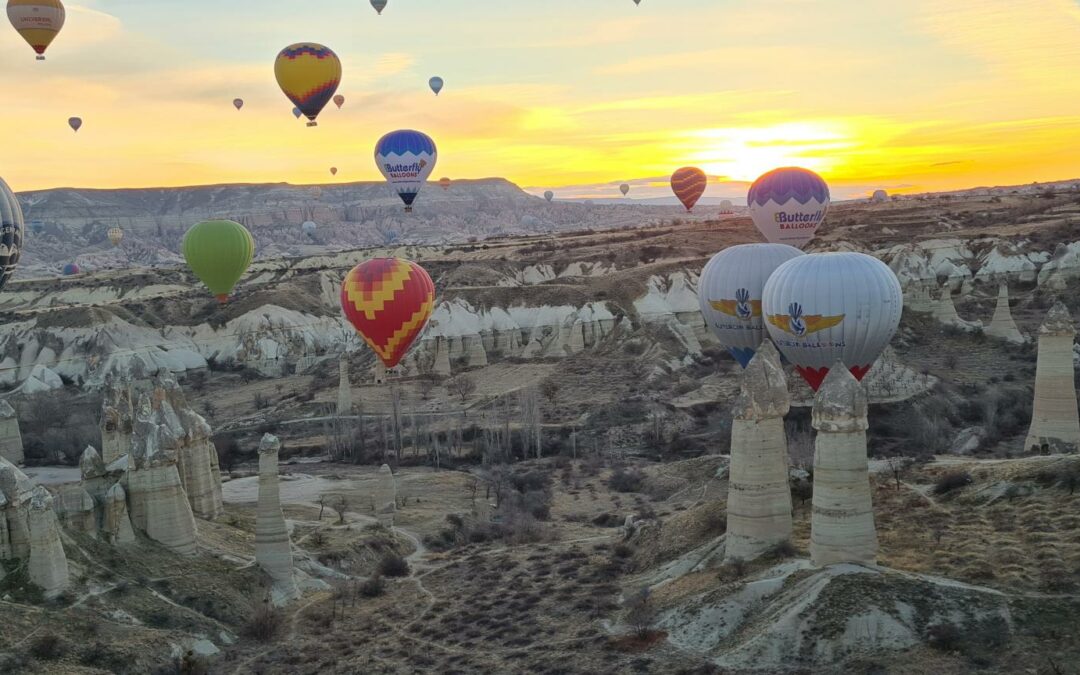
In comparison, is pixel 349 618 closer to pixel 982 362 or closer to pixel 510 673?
pixel 510 673

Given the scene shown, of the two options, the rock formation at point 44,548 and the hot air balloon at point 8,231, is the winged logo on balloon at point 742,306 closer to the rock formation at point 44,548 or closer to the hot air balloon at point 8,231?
the rock formation at point 44,548

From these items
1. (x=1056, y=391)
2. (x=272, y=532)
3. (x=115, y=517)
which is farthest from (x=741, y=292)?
(x=115, y=517)

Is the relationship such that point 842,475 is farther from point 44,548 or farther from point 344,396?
point 344,396

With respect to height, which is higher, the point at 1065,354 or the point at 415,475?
the point at 1065,354

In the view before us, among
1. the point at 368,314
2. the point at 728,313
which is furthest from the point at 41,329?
the point at 728,313

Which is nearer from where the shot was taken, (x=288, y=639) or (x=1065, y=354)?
(x=288, y=639)

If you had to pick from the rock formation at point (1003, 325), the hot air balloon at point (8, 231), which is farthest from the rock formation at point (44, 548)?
the rock formation at point (1003, 325)
